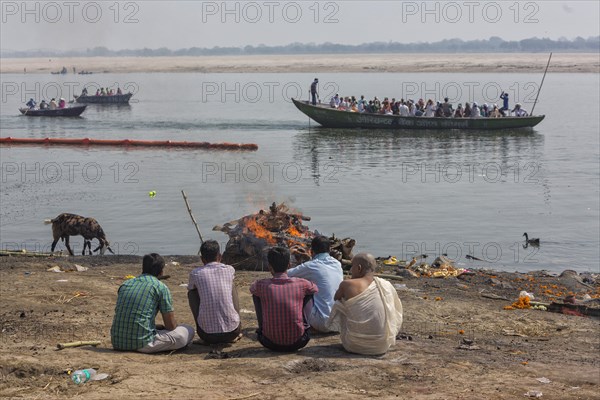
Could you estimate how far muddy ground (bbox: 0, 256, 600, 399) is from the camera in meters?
8.15

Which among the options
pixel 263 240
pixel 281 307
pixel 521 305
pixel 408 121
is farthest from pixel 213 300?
pixel 408 121

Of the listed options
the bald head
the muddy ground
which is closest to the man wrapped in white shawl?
the bald head

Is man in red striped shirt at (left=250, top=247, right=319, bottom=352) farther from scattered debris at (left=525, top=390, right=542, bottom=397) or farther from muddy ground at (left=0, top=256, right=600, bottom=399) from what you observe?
scattered debris at (left=525, top=390, right=542, bottom=397)

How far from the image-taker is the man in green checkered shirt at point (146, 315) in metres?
8.93

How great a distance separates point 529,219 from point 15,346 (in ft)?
64.3

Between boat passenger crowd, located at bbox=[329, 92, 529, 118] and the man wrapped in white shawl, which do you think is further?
boat passenger crowd, located at bbox=[329, 92, 529, 118]

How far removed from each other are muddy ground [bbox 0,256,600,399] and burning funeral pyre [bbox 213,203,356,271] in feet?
6.14

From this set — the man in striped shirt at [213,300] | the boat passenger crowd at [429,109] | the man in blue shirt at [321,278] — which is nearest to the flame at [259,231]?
the man in blue shirt at [321,278]

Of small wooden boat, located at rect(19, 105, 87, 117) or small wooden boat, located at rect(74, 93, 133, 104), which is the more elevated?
small wooden boat, located at rect(74, 93, 133, 104)

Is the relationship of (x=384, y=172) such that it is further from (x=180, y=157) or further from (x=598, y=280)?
(x=598, y=280)

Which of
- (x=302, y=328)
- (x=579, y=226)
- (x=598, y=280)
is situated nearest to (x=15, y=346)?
(x=302, y=328)

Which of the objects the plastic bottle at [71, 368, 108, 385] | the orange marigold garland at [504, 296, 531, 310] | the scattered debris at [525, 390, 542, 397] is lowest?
the orange marigold garland at [504, 296, 531, 310]

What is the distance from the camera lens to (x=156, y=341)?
918 centimetres

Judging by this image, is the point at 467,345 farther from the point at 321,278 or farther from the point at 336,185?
the point at 336,185
